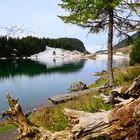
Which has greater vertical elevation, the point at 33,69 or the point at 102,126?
the point at 102,126

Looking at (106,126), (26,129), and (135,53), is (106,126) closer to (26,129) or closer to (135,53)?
(26,129)

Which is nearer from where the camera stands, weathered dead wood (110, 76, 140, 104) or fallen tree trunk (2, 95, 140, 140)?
fallen tree trunk (2, 95, 140, 140)

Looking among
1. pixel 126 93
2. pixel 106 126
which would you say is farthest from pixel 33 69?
Result: pixel 106 126

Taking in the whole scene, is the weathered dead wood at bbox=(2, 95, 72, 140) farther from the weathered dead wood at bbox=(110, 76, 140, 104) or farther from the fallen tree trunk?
the weathered dead wood at bbox=(110, 76, 140, 104)

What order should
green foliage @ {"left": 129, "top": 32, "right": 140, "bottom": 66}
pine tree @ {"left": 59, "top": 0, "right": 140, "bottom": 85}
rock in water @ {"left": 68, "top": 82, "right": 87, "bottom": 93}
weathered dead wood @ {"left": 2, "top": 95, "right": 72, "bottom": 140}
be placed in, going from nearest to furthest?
weathered dead wood @ {"left": 2, "top": 95, "right": 72, "bottom": 140}
pine tree @ {"left": 59, "top": 0, "right": 140, "bottom": 85}
rock in water @ {"left": 68, "top": 82, "right": 87, "bottom": 93}
green foliage @ {"left": 129, "top": 32, "right": 140, "bottom": 66}

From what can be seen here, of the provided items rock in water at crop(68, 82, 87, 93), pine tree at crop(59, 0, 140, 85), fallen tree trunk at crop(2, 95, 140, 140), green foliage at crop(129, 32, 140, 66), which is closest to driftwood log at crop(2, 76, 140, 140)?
fallen tree trunk at crop(2, 95, 140, 140)

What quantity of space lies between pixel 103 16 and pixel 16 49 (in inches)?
6605

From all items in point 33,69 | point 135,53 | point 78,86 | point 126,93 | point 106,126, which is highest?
point 135,53

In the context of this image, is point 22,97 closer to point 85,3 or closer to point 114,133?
point 85,3


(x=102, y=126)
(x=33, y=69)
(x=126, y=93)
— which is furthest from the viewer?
(x=33, y=69)

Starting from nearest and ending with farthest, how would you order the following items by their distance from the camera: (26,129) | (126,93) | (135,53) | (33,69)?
(26,129), (126,93), (135,53), (33,69)

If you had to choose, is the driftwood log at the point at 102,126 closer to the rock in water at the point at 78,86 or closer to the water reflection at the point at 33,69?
the rock in water at the point at 78,86

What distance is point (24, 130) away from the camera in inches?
379

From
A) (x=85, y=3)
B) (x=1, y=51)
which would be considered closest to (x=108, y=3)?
(x=85, y=3)
